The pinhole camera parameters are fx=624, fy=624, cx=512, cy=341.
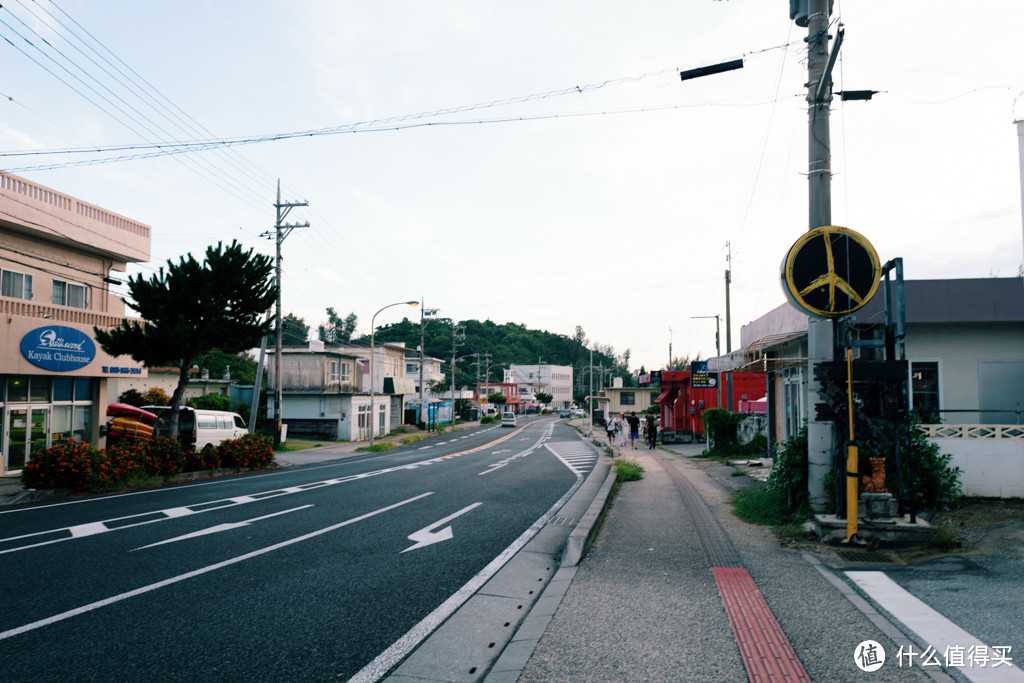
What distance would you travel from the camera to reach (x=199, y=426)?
25844 mm

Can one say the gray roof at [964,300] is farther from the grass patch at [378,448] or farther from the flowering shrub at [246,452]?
the grass patch at [378,448]

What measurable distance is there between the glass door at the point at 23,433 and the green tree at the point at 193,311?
3.05 m

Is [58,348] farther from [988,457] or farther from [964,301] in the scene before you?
[964,301]

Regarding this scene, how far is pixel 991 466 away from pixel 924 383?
3103mm

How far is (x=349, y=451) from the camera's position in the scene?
34906 millimetres

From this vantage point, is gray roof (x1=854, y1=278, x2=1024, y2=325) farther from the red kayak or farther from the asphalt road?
the red kayak

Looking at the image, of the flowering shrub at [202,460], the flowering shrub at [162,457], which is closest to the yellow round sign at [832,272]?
the flowering shrub at [162,457]

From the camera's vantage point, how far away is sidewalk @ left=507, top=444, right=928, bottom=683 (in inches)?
171

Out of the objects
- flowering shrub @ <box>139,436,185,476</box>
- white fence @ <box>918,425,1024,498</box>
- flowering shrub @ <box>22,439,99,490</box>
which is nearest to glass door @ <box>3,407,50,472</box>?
flowering shrub @ <box>139,436,185,476</box>

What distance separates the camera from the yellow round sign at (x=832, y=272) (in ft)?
28.3

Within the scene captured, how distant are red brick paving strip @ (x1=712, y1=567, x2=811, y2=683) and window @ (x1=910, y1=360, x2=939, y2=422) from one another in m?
8.84

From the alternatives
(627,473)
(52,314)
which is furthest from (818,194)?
(52,314)

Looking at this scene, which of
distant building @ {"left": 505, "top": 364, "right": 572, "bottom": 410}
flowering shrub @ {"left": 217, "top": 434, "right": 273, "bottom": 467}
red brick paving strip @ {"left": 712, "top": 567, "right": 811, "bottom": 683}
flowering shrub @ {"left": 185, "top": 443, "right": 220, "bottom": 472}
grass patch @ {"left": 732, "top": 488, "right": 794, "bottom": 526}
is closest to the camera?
red brick paving strip @ {"left": 712, "top": 567, "right": 811, "bottom": 683}

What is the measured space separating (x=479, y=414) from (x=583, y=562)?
8940 centimetres
